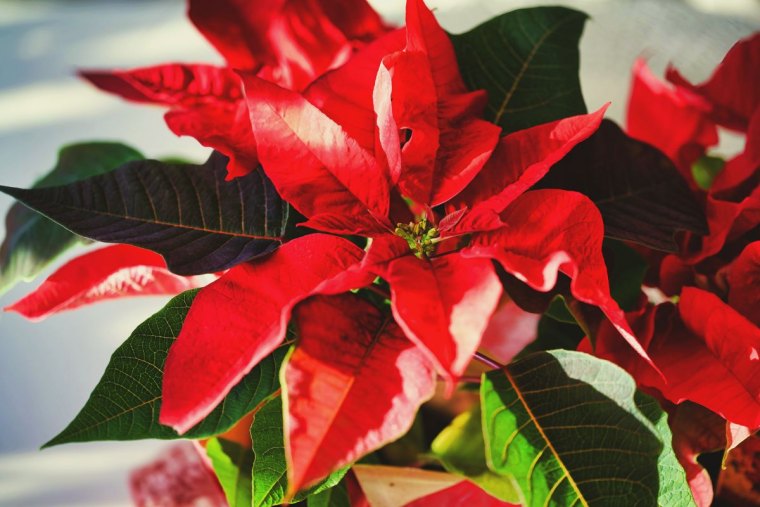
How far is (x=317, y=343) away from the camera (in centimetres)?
25

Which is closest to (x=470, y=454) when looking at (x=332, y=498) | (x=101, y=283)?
(x=332, y=498)

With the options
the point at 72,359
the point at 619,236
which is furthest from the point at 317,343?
the point at 72,359

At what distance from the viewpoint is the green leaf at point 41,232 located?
1.33ft

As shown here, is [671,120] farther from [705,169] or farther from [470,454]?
[470,454]

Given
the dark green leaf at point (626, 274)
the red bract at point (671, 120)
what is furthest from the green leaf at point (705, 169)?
the dark green leaf at point (626, 274)

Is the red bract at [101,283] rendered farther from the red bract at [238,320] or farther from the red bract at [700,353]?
the red bract at [700,353]

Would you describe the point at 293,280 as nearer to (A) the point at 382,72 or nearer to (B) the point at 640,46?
(A) the point at 382,72

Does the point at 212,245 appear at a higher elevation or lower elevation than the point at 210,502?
higher

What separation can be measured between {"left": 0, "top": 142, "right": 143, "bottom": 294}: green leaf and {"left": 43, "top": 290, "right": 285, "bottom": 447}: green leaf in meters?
0.14

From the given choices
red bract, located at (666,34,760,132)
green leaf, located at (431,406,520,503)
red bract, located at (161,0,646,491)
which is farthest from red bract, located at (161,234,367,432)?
red bract, located at (666,34,760,132)

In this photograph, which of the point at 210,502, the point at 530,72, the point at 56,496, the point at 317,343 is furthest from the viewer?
the point at 56,496

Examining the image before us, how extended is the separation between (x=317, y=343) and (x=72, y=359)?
0.52m

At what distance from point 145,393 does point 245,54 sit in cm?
19

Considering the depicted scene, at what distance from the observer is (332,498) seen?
36 cm
